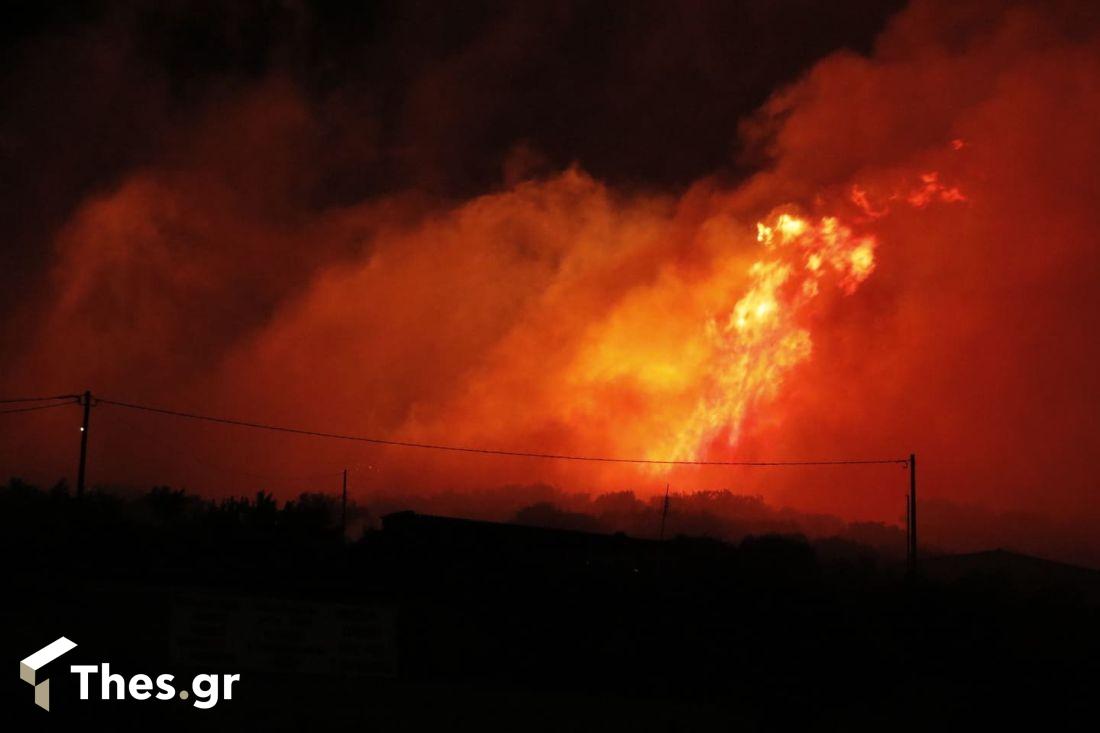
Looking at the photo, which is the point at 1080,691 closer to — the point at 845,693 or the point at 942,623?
the point at 942,623

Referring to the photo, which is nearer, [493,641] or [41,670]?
[41,670]

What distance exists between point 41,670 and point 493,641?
9936 mm

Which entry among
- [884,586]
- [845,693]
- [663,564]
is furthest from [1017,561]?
[845,693]

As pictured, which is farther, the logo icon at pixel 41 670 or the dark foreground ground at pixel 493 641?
the dark foreground ground at pixel 493 641

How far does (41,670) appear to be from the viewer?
22516mm

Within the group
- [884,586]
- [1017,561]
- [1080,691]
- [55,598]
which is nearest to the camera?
[55,598]

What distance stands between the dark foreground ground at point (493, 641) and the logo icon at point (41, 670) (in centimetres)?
14

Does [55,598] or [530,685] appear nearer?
[55,598]

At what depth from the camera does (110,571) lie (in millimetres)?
23797

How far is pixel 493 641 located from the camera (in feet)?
89.7

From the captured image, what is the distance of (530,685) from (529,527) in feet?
79.0

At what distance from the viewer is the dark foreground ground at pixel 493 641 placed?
77.0 ft

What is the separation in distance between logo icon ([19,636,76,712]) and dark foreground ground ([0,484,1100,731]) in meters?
0.14

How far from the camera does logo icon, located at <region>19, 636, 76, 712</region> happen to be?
2234cm
